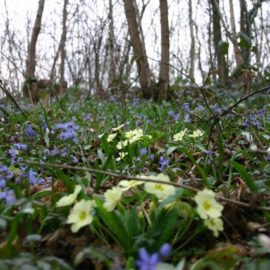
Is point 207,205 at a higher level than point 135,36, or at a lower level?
lower

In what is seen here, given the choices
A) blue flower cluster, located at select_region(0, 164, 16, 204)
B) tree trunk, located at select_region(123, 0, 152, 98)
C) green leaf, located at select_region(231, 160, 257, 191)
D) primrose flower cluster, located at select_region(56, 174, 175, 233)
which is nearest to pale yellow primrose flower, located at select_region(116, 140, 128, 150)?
blue flower cluster, located at select_region(0, 164, 16, 204)

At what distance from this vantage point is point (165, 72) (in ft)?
27.0

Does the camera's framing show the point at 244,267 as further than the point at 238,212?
No

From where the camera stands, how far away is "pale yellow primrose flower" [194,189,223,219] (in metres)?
1.20

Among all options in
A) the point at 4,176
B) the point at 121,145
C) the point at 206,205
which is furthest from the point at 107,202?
the point at 121,145

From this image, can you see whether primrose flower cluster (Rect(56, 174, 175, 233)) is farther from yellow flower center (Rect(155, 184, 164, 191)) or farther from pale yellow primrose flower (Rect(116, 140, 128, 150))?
pale yellow primrose flower (Rect(116, 140, 128, 150))

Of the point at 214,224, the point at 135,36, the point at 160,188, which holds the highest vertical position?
the point at 135,36

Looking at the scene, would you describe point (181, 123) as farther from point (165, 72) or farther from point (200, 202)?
point (165, 72)

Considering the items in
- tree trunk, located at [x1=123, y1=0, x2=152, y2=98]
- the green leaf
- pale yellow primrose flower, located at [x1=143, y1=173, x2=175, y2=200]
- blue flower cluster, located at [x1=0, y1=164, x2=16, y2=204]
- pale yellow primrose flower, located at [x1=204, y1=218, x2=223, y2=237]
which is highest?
tree trunk, located at [x1=123, y1=0, x2=152, y2=98]

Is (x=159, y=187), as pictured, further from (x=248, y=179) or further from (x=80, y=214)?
(x=248, y=179)

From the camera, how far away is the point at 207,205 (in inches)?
48.1

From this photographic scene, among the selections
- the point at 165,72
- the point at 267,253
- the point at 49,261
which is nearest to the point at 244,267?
the point at 267,253

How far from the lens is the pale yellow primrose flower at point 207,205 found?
3.94 feet

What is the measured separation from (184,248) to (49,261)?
0.46 metres
